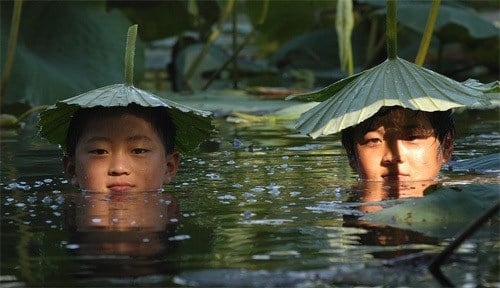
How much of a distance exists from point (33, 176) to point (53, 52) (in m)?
2.77

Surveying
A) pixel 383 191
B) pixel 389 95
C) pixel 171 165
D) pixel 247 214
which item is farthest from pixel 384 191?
pixel 171 165

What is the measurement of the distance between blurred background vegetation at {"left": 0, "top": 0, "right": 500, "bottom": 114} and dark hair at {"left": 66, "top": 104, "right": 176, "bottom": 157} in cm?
250

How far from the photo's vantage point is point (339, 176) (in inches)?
170

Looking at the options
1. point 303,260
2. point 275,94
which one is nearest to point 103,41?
point 275,94

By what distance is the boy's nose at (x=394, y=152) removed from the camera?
3908 millimetres

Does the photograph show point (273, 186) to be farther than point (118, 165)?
Yes

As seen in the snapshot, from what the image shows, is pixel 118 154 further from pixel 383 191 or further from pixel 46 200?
pixel 383 191

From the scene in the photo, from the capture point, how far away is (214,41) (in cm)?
955

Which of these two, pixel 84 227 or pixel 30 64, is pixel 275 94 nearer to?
pixel 30 64

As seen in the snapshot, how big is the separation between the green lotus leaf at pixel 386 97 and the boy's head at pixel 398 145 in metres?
0.21

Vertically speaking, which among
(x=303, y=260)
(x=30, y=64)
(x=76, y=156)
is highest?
(x=30, y=64)

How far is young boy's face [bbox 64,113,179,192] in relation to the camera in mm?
3699

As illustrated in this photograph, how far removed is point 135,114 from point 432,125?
0.97 m

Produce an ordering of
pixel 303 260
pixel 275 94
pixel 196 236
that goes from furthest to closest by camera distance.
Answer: pixel 275 94
pixel 196 236
pixel 303 260
